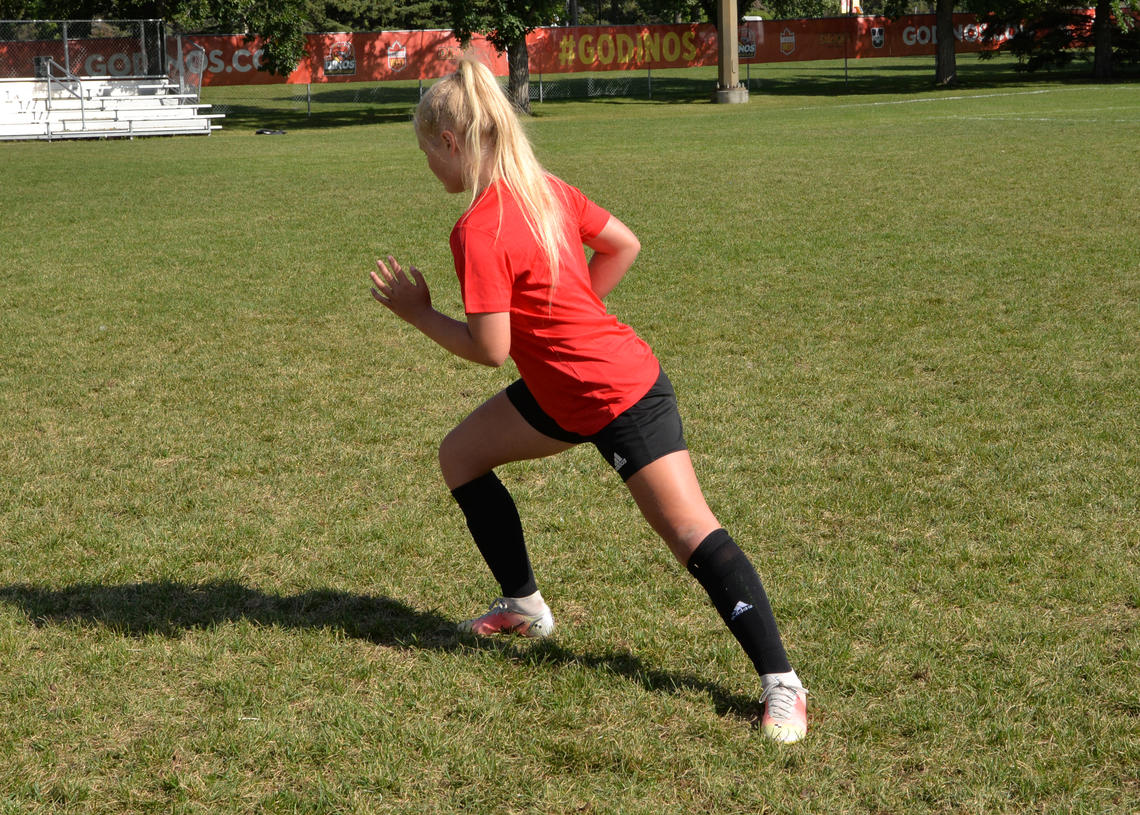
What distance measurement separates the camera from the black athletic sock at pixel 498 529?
12.0ft

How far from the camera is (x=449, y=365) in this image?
300 inches

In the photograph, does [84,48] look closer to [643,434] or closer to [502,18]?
[502,18]

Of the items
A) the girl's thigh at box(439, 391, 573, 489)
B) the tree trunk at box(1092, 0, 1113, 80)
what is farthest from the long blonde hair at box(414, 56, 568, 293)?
the tree trunk at box(1092, 0, 1113, 80)

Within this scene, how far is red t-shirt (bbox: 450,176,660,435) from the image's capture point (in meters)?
2.95

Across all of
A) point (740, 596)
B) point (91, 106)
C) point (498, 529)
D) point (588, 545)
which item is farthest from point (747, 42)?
point (740, 596)

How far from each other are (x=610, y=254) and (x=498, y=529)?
3.12 ft

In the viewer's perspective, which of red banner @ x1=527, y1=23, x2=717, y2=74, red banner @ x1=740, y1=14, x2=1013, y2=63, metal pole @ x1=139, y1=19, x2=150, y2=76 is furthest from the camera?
red banner @ x1=740, y1=14, x2=1013, y2=63

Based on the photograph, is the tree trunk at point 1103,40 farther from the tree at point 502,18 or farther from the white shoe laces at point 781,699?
the white shoe laces at point 781,699

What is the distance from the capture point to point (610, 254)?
11.5 ft

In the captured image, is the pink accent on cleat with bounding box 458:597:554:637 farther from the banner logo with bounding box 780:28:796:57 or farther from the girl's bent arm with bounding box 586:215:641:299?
the banner logo with bounding box 780:28:796:57

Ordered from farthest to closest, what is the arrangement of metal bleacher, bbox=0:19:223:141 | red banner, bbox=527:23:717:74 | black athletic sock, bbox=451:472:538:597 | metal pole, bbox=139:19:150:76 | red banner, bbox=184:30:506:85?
1. red banner, bbox=527:23:717:74
2. red banner, bbox=184:30:506:85
3. metal pole, bbox=139:19:150:76
4. metal bleacher, bbox=0:19:223:141
5. black athletic sock, bbox=451:472:538:597

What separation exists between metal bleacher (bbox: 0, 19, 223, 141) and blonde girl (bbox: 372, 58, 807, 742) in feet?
92.0

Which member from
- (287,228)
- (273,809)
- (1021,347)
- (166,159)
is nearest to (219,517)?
(273,809)

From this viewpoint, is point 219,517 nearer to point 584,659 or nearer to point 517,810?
point 584,659
